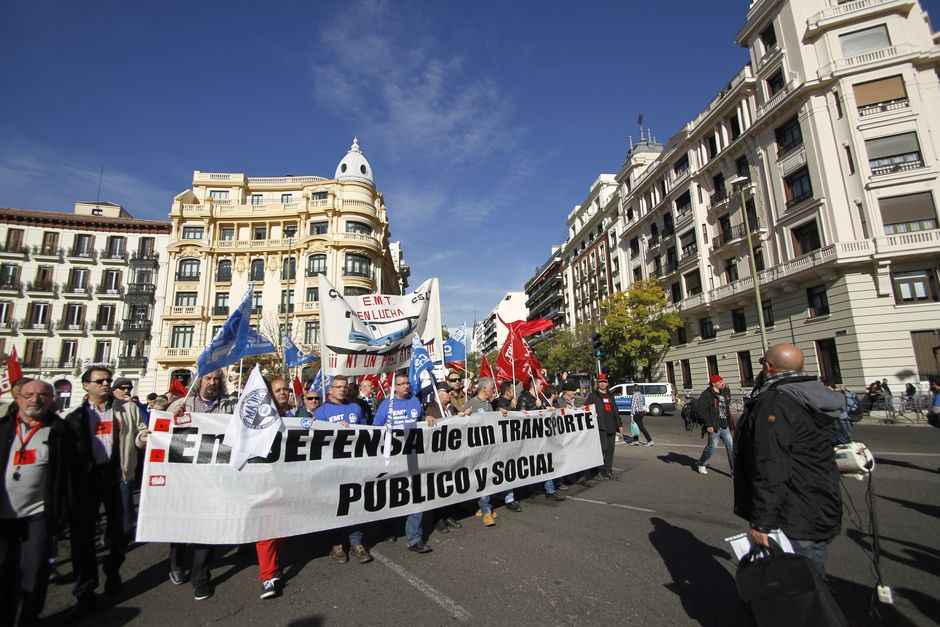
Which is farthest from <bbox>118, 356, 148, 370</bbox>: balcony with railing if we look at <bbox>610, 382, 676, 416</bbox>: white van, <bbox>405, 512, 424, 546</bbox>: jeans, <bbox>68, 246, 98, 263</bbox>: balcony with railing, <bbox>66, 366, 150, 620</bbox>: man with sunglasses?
<bbox>405, 512, 424, 546</bbox>: jeans

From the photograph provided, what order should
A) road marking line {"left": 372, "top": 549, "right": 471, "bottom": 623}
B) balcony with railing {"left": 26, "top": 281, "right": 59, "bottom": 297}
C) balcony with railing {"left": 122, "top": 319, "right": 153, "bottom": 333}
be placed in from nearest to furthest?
road marking line {"left": 372, "top": 549, "right": 471, "bottom": 623} → balcony with railing {"left": 26, "top": 281, "right": 59, "bottom": 297} → balcony with railing {"left": 122, "top": 319, "right": 153, "bottom": 333}

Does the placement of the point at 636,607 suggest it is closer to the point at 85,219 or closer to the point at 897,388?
the point at 897,388

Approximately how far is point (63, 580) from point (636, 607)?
18.9 feet

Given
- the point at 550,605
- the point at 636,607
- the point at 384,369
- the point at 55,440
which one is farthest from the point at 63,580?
the point at 636,607

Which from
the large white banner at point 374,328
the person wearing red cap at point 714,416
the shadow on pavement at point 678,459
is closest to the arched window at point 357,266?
the shadow on pavement at point 678,459

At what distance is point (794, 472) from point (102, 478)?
5.81 metres

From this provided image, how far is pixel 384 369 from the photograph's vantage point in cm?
676

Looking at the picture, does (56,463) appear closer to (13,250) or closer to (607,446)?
(607,446)

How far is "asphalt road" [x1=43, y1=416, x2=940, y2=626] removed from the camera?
350cm

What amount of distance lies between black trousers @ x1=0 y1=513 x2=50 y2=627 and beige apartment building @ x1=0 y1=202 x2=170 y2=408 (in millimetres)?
39471

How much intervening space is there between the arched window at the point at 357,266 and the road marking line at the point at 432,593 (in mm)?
34766

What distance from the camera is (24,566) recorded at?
3.32m

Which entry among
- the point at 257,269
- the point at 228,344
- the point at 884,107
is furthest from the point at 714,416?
the point at 257,269

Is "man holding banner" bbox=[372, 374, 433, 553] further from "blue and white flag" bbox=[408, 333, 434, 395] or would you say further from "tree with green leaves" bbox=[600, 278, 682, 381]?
"tree with green leaves" bbox=[600, 278, 682, 381]
